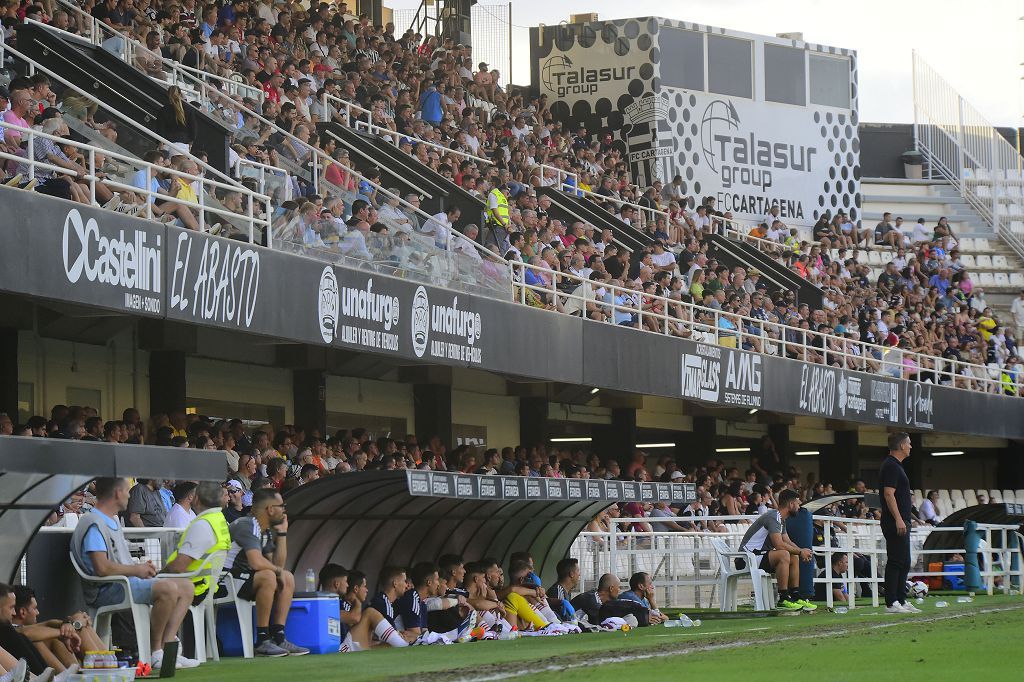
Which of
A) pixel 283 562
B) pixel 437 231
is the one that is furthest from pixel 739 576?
pixel 283 562

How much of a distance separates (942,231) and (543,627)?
28.7 metres

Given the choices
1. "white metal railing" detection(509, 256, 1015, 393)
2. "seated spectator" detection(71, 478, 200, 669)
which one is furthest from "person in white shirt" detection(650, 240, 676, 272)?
"seated spectator" detection(71, 478, 200, 669)

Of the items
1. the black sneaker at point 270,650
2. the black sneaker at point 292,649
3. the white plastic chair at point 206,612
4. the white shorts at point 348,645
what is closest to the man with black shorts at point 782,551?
the white shorts at point 348,645

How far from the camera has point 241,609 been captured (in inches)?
485

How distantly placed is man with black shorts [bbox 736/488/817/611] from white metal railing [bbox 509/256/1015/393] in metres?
5.70

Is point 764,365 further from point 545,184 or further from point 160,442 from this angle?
point 160,442

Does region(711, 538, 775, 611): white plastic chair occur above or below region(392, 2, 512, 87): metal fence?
below

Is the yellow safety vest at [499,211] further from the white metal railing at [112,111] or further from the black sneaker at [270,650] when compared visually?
the black sneaker at [270,650]

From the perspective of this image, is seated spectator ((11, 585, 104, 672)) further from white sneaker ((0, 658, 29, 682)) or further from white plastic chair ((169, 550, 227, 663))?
white plastic chair ((169, 550, 227, 663))

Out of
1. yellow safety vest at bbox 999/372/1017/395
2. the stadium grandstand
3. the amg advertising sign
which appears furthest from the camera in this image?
yellow safety vest at bbox 999/372/1017/395

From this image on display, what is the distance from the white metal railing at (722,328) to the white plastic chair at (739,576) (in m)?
5.58

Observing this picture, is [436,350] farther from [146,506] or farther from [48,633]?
[48,633]

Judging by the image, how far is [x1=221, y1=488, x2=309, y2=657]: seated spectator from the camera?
40.4 feet

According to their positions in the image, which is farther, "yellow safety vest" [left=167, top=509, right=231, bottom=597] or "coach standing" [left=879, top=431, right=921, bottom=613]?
"coach standing" [left=879, top=431, right=921, bottom=613]
